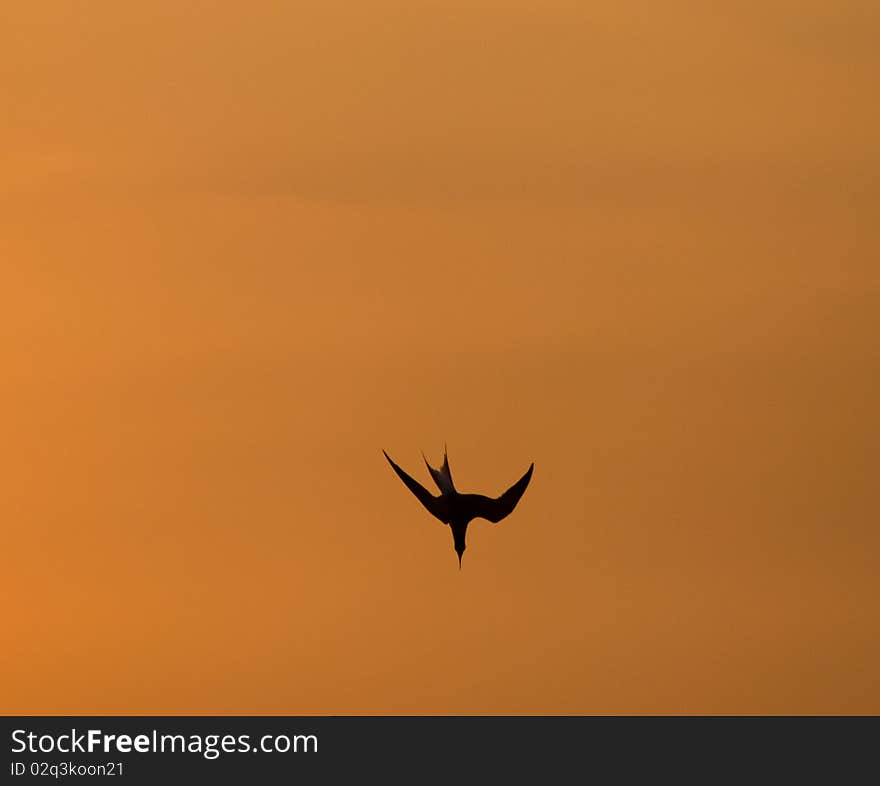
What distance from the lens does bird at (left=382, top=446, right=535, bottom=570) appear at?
46.8 meters

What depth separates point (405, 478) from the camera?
4512 cm

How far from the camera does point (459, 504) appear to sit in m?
47.6

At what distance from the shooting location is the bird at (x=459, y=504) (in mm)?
46750

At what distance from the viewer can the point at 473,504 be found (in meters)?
47.4
